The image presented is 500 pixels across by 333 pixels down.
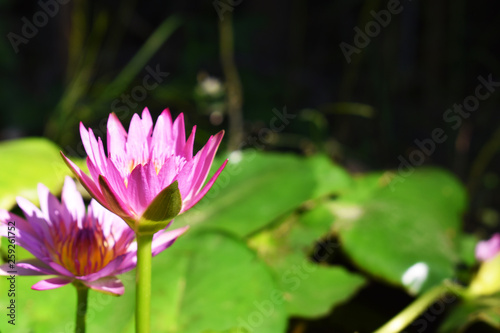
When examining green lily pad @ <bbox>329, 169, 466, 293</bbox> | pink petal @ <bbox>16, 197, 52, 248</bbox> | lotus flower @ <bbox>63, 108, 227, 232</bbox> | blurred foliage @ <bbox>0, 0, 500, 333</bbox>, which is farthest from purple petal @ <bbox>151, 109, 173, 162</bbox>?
green lily pad @ <bbox>329, 169, 466, 293</bbox>

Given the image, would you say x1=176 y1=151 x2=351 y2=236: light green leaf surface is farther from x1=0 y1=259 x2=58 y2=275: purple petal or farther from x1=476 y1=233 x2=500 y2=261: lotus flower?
x1=0 y1=259 x2=58 y2=275: purple petal

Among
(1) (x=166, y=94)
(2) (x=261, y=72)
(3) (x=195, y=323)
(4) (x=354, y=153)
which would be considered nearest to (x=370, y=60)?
(4) (x=354, y=153)

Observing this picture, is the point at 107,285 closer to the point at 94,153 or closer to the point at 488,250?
the point at 94,153

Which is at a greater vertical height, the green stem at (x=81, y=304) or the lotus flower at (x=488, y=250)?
the green stem at (x=81, y=304)

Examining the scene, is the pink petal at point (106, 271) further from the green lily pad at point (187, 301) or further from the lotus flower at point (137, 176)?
the green lily pad at point (187, 301)

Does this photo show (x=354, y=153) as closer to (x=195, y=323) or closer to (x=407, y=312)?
(x=407, y=312)

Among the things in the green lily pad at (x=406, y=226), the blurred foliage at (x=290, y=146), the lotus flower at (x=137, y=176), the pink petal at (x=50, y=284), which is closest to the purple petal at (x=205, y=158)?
the lotus flower at (x=137, y=176)
